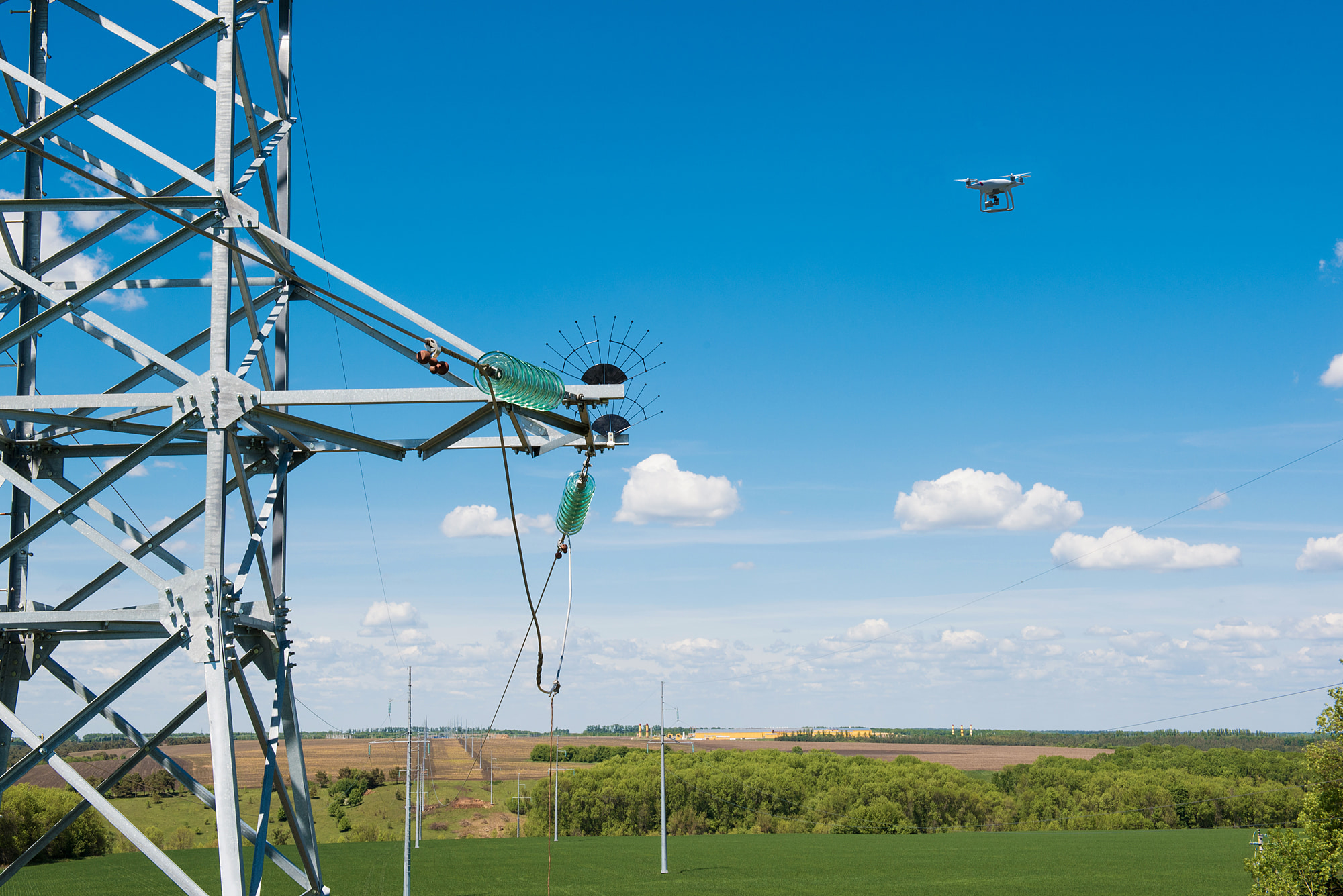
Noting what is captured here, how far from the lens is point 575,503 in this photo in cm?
1255

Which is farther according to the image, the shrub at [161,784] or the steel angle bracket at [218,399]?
the shrub at [161,784]

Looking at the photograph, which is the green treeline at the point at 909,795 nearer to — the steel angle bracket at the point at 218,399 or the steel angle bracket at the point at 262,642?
the steel angle bracket at the point at 262,642

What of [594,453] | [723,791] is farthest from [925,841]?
[594,453]

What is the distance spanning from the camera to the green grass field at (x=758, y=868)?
60.6m

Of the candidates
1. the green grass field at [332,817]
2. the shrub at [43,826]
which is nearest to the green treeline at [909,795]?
the green grass field at [332,817]

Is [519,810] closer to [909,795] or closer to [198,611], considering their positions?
[909,795]

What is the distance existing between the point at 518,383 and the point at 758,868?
67.5 metres

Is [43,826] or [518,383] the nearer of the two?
[518,383]

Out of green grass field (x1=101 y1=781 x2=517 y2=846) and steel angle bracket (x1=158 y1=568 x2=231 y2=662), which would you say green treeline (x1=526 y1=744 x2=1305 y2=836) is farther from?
steel angle bracket (x1=158 y1=568 x2=231 y2=662)

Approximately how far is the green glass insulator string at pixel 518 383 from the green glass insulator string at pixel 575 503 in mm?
1292

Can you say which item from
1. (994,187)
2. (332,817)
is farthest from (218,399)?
(332,817)

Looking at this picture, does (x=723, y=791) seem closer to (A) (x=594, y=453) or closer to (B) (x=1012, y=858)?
(B) (x=1012, y=858)

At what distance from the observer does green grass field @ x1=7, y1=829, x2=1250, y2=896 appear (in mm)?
60594

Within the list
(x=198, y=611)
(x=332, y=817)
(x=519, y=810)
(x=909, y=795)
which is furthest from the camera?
(x=332, y=817)
